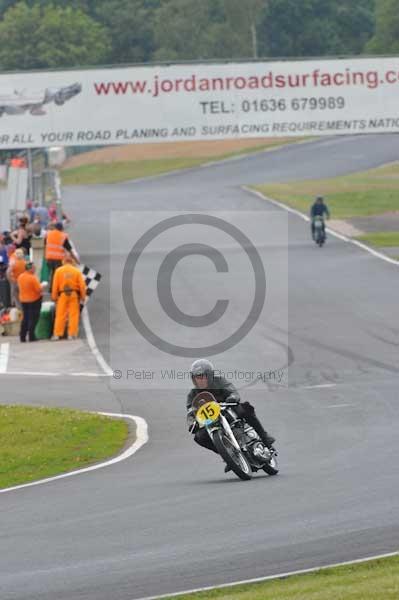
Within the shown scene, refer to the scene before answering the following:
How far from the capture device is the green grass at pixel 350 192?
5256 cm

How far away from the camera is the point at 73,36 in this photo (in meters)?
108

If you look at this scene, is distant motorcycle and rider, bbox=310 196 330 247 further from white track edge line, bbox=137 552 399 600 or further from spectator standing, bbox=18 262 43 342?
Answer: white track edge line, bbox=137 552 399 600

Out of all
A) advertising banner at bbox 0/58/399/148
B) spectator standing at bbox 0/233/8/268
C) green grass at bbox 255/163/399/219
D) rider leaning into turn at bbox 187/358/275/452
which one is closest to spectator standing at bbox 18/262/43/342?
spectator standing at bbox 0/233/8/268

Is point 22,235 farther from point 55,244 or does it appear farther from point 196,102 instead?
point 196,102

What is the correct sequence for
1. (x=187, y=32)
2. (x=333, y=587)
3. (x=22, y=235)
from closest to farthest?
(x=333, y=587) → (x=22, y=235) → (x=187, y=32)

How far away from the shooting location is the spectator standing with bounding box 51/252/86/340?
26812 mm

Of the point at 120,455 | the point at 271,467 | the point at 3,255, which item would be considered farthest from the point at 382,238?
the point at 271,467

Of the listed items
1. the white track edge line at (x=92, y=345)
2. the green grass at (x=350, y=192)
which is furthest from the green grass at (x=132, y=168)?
the white track edge line at (x=92, y=345)

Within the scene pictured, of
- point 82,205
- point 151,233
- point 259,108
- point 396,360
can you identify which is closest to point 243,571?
point 396,360

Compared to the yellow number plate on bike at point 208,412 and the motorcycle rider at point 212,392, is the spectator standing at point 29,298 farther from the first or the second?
the yellow number plate on bike at point 208,412

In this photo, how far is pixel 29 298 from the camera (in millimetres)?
26641

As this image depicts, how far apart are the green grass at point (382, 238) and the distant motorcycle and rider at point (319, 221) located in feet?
4.85

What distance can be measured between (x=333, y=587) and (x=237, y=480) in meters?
4.65

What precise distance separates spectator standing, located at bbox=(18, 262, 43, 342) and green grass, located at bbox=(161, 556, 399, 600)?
59.5 ft
